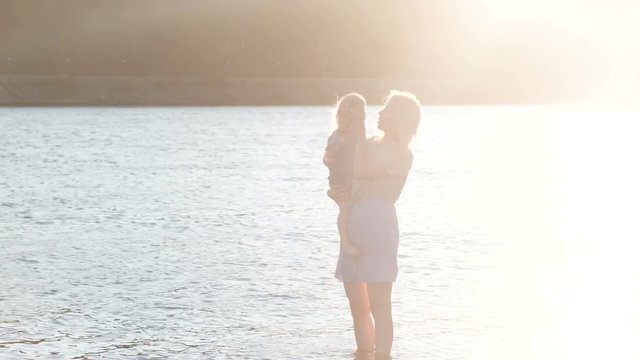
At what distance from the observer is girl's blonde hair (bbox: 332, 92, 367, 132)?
7789mm

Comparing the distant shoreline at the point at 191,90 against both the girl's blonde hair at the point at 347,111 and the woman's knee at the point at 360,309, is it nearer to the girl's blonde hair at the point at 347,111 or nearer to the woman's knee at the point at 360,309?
the woman's knee at the point at 360,309

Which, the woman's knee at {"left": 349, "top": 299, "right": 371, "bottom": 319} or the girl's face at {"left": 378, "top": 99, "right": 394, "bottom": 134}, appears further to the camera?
the woman's knee at {"left": 349, "top": 299, "right": 371, "bottom": 319}

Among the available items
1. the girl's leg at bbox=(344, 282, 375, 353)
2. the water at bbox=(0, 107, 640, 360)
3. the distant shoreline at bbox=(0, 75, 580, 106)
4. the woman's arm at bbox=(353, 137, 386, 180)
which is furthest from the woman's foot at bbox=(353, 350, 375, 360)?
the distant shoreline at bbox=(0, 75, 580, 106)

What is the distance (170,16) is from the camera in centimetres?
12662

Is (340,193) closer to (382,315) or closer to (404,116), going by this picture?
(404,116)

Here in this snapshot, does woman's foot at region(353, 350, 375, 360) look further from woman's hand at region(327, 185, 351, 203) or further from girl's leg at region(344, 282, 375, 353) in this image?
woman's hand at region(327, 185, 351, 203)

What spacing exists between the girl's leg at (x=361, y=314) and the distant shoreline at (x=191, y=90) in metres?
83.6

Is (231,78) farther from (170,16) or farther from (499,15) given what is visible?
(499,15)

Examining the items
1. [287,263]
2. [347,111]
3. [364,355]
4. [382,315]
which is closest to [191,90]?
[287,263]

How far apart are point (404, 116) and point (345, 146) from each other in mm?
376

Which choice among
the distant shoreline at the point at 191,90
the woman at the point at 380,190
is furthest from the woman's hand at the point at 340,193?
the distant shoreline at the point at 191,90

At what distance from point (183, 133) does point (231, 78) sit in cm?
5705

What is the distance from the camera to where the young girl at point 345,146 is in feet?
25.5

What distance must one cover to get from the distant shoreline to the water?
6348 cm
